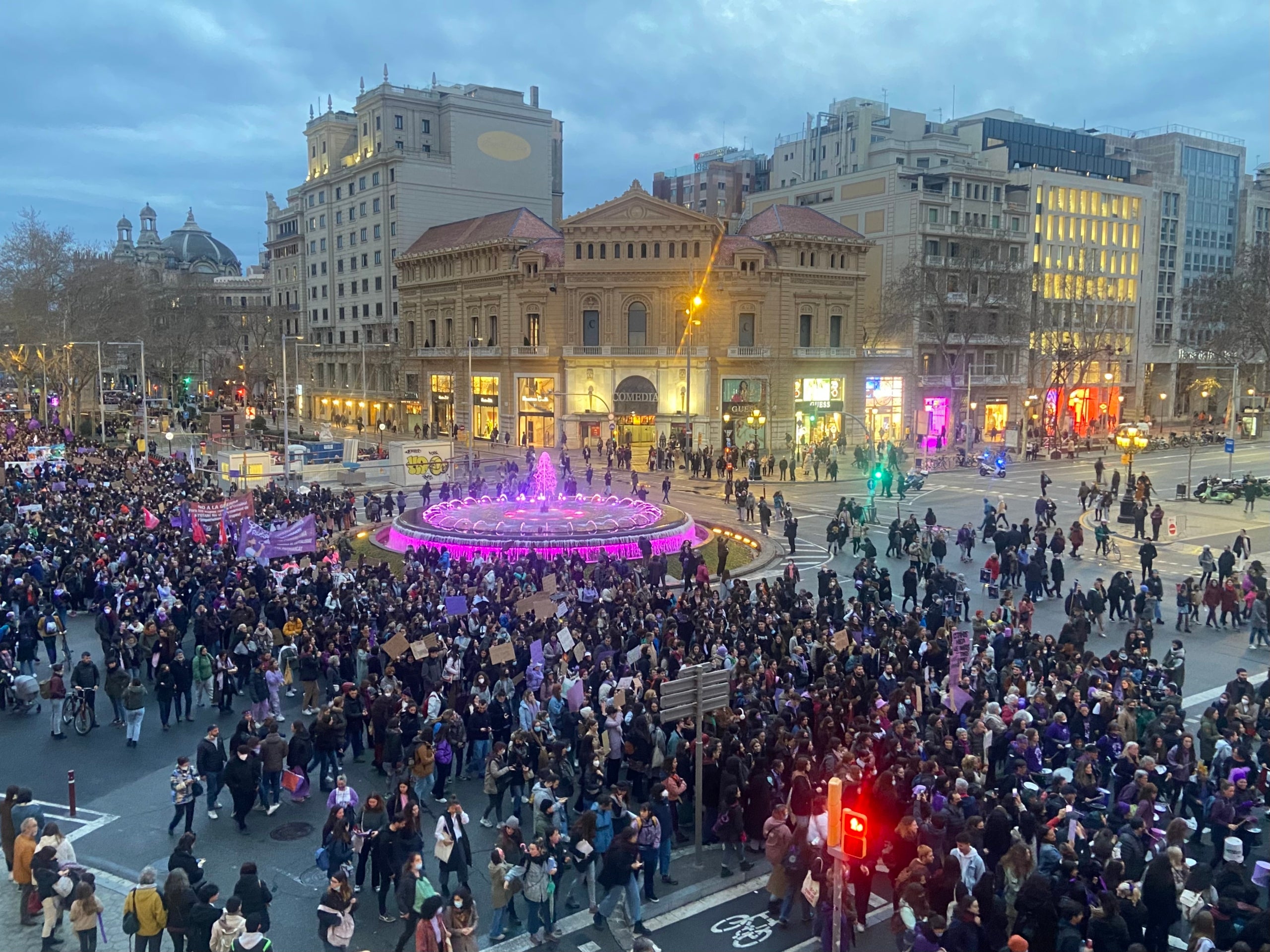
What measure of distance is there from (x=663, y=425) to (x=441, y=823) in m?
55.2

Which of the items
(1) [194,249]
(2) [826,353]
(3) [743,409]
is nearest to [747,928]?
(3) [743,409]

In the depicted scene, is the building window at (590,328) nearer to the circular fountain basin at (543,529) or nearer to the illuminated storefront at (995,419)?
the circular fountain basin at (543,529)

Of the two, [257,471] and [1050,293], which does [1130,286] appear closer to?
[1050,293]

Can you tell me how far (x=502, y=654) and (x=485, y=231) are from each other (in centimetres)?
6105

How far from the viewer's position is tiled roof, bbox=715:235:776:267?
65188 mm

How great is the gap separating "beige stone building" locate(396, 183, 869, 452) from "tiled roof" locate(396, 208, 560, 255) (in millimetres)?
294

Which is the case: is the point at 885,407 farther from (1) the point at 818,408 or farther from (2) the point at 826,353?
(2) the point at 826,353

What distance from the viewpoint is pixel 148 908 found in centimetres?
984

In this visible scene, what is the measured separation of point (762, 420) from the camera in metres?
65.4

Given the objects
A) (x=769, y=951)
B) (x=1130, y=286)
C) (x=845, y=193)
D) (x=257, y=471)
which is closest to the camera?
(x=769, y=951)

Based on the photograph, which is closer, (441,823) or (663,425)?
(441,823)

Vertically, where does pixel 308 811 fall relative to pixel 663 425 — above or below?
below

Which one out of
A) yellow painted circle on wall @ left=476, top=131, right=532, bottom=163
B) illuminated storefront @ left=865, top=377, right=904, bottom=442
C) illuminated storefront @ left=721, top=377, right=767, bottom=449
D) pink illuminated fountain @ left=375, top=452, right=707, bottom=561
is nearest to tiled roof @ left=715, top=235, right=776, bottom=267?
illuminated storefront @ left=721, top=377, right=767, bottom=449


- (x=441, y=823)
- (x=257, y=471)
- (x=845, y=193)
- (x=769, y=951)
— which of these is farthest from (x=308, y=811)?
(x=845, y=193)
